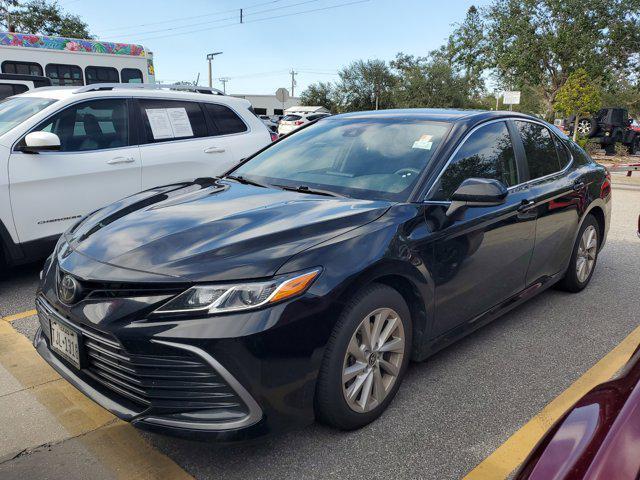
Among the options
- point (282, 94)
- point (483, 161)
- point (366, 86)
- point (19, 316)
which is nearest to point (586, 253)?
point (483, 161)

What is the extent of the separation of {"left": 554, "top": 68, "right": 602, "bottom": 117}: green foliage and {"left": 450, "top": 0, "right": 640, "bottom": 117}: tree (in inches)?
203

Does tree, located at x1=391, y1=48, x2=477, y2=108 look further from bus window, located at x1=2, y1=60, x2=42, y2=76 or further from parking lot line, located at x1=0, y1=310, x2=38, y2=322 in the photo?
parking lot line, located at x1=0, y1=310, x2=38, y2=322

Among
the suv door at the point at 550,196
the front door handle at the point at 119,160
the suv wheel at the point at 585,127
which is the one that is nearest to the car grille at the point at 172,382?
the suv door at the point at 550,196

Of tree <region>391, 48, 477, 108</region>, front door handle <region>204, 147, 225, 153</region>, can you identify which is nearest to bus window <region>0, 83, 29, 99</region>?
front door handle <region>204, 147, 225, 153</region>

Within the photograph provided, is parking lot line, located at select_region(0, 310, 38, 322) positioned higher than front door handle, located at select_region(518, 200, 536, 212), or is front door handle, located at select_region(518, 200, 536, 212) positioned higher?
front door handle, located at select_region(518, 200, 536, 212)

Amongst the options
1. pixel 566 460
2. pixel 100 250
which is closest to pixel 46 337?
pixel 100 250

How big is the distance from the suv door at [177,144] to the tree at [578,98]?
694 inches

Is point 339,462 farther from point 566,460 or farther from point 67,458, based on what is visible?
point 566,460

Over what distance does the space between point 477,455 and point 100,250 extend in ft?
6.60

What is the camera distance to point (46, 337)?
270 centimetres

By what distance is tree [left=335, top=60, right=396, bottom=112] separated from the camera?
55.1 m

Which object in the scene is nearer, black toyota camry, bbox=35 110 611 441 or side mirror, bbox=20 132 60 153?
black toyota camry, bbox=35 110 611 441

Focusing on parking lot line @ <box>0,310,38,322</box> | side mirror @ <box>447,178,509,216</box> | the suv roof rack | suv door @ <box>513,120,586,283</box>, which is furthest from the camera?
the suv roof rack

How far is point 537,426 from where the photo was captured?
9.22ft
